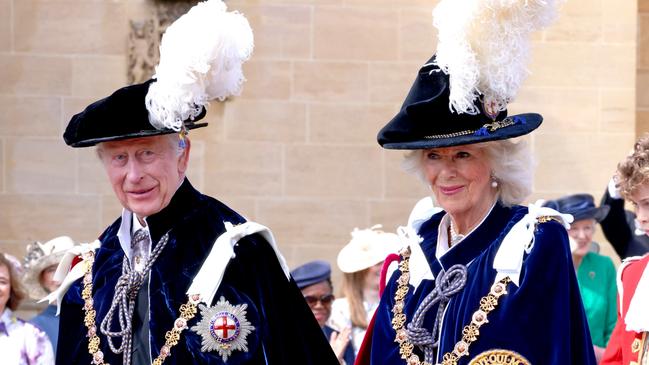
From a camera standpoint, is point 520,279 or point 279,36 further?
point 279,36

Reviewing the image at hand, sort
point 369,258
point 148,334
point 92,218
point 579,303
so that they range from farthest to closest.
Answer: point 92,218
point 369,258
point 148,334
point 579,303

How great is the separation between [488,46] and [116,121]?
141 centimetres

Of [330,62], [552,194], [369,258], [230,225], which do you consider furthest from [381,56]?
[230,225]

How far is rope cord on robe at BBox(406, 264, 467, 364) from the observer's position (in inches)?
225

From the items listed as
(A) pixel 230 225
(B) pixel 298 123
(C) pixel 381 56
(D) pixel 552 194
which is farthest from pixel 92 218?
(A) pixel 230 225

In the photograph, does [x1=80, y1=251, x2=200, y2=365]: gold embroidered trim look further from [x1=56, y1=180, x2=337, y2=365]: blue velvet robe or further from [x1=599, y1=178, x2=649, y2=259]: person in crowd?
[x1=599, y1=178, x2=649, y2=259]: person in crowd

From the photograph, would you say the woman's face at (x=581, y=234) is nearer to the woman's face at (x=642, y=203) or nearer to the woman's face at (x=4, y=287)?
the woman's face at (x=642, y=203)

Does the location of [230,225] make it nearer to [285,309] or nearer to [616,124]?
[285,309]

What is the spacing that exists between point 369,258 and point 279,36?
2284 millimetres

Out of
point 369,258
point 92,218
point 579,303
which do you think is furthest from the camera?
point 92,218

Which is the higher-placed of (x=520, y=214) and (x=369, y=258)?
(x=520, y=214)

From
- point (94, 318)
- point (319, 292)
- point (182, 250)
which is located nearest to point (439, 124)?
point (182, 250)

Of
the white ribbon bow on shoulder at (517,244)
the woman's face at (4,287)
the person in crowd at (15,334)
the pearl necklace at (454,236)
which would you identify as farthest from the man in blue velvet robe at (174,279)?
the woman's face at (4,287)

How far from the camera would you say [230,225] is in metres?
6.03
